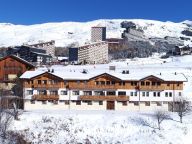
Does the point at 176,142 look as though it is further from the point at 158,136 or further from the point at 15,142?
the point at 15,142

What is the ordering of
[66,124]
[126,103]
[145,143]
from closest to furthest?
1. [145,143]
2. [66,124]
3. [126,103]

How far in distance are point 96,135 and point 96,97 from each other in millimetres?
12230

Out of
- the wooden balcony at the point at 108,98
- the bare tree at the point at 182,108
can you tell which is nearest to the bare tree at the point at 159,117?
the bare tree at the point at 182,108

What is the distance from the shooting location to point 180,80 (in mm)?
78875

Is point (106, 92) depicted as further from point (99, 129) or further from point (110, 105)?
point (99, 129)

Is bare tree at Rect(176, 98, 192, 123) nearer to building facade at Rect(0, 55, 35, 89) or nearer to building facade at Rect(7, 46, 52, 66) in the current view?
building facade at Rect(0, 55, 35, 89)

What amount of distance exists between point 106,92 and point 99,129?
12013 mm

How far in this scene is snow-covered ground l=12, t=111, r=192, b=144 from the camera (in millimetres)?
66375

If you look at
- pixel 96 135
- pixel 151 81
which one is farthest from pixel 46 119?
pixel 151 81

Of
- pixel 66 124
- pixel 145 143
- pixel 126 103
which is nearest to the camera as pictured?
pixel 145 143

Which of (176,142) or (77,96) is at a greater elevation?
(77,96)

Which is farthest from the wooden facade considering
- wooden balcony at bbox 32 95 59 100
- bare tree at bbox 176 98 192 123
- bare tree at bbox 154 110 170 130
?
bare tree at bbox 154 110 170 130

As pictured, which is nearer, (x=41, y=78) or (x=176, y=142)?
(x=176, y=142)

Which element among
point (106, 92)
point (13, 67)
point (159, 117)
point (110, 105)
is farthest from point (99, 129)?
point (13, 67)
